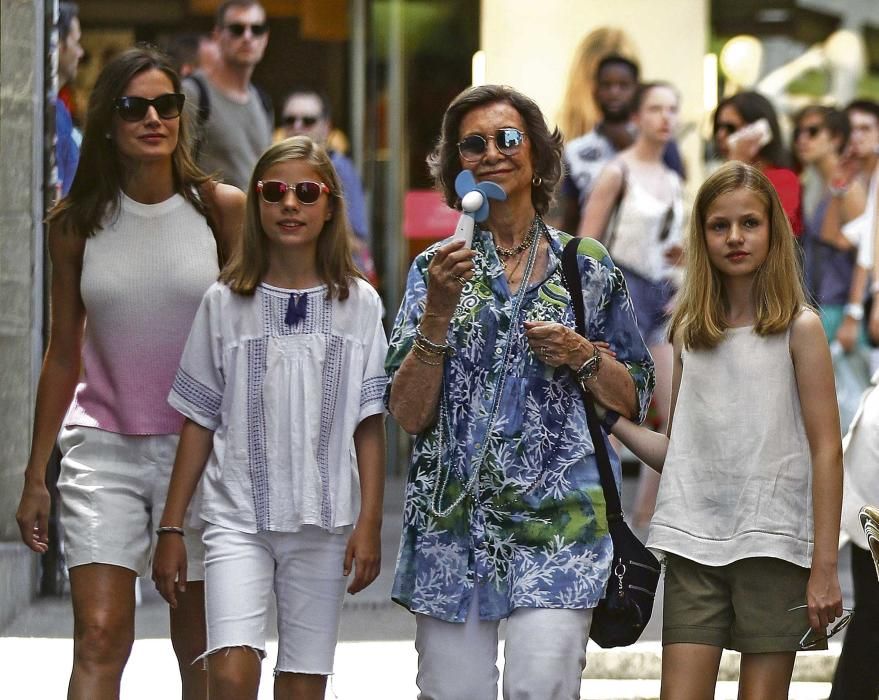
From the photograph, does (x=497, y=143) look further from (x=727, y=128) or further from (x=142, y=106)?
(x=727, y=128)

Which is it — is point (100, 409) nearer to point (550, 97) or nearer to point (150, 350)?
point (150, 350)

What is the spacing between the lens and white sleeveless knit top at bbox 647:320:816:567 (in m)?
4.49

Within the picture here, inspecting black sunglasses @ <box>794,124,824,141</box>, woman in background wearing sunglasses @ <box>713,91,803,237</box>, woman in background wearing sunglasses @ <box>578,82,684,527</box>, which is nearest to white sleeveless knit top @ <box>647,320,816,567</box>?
woman in background wearing sunglasses @ <box>713,91,803,237</box>

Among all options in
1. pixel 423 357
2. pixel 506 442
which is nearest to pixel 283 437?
pixel 423 357

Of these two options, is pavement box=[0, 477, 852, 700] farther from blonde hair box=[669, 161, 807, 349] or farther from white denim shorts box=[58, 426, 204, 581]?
blonde hair box=[669, 161, 807, 349]

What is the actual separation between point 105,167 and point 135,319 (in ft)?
1.49

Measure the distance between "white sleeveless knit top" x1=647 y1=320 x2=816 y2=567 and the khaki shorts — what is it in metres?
0.05

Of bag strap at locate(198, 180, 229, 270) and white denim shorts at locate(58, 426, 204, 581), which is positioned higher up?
bag strap at locate(198, 180, 229, 270)

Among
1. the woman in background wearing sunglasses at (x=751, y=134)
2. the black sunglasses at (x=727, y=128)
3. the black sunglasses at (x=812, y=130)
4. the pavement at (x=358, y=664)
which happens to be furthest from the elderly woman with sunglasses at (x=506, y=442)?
the black sunglasses at (x=812, y=130)

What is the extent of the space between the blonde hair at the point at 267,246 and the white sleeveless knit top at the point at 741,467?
97 cm

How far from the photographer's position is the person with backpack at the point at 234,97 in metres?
8.90

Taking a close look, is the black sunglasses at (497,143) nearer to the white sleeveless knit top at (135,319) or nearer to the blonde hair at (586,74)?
the white sleeveless knit top at (135,319)

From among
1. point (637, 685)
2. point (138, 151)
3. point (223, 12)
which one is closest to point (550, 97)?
point (223, 12)

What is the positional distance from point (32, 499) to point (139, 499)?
365 millimetres
